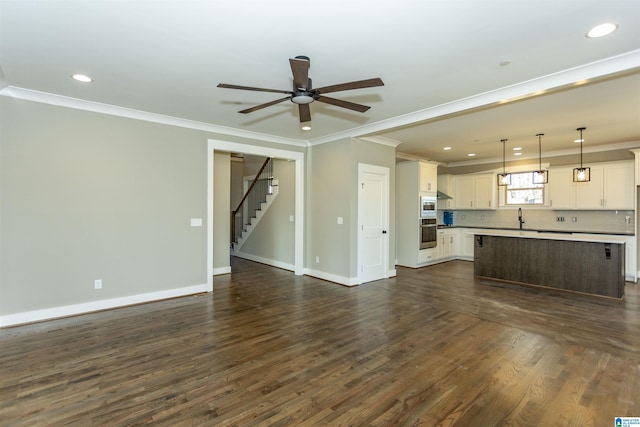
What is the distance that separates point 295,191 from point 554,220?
244 inches

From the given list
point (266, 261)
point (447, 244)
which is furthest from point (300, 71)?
point (447, 244)

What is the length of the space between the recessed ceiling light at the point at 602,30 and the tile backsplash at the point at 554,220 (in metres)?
5.68

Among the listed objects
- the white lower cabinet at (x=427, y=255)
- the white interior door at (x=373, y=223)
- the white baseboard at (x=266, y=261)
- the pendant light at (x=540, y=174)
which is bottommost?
the white baseboard at (x=266, y=261)

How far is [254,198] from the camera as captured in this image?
8.66 m

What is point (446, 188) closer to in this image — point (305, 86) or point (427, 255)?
point (427, 255)

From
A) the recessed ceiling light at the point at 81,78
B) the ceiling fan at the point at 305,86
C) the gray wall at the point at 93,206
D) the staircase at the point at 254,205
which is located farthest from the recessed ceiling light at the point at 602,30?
the staircase at the point at 254,205

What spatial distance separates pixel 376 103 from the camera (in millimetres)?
4152

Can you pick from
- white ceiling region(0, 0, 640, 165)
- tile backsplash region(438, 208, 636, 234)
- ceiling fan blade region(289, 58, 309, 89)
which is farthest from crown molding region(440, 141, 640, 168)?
ceiling fan blade region(289, 58, 309, 89)

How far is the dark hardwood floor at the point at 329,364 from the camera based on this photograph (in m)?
2.20

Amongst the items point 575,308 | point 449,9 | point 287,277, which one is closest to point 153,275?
point 287,277

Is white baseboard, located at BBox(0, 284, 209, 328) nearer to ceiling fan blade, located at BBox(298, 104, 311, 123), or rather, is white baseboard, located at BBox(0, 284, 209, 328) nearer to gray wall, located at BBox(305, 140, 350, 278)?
gray wall, located at BBox(305, 140, 350, 278)

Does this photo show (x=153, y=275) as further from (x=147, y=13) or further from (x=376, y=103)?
(x=376, y=103)

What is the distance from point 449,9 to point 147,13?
217cm

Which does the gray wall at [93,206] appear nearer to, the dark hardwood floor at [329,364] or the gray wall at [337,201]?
the dark hardwood floor at [329,364]
